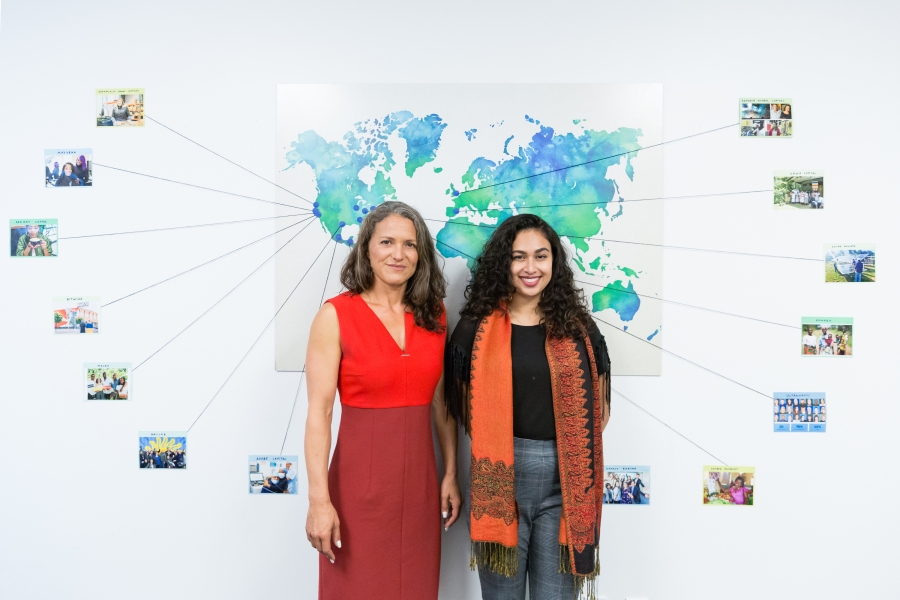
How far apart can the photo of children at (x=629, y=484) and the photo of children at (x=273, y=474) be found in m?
1.01

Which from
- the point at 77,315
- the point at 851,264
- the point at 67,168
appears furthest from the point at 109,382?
the point at 851,264

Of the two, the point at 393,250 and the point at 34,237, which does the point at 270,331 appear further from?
the point at 34,237

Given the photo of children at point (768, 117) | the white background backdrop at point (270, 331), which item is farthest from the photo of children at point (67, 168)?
the photo of children at point (768, 117)

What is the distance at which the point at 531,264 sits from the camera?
1328 mm

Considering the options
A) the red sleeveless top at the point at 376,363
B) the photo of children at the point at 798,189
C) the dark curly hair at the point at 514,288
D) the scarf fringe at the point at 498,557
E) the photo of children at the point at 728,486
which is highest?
the photo of children at the point at 798,189

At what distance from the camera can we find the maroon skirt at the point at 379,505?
124 centimetres

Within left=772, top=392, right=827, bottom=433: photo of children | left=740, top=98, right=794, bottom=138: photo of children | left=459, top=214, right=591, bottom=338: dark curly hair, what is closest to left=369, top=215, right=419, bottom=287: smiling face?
left=459, top=214, right=591, bottom=338: dark curly hair

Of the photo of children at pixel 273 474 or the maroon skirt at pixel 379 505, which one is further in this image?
the photo of children at pixel 273 474

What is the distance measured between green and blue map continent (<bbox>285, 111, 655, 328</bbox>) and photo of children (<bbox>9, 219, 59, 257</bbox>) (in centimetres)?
81

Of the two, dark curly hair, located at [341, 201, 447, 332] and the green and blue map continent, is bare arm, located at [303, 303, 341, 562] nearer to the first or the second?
dark curly hair, located at [341, 201, 447, 332]

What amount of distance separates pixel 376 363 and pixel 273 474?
2.17 ft

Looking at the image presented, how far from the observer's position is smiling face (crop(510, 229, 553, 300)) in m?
1.33

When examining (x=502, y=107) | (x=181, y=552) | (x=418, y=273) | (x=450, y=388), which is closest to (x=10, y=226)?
(x=181, y=552)

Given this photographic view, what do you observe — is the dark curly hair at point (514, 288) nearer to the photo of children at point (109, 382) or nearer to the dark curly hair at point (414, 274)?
the dark curly hair at point (414, 274)
